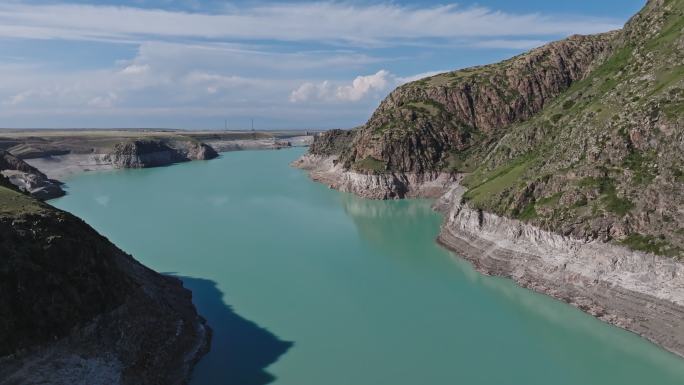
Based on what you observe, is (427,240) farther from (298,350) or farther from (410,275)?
(298,350)

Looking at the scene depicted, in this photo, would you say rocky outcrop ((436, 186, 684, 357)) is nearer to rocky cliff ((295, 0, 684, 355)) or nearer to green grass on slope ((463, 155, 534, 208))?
rocky cliff ((295, 0, 684, 355))

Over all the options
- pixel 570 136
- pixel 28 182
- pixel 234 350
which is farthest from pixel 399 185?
pixel 28 182

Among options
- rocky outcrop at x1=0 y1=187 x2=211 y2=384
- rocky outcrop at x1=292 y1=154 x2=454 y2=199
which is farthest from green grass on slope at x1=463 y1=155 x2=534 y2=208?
rocky outcrop at x1=0 y1=187 x2=211 y2=384

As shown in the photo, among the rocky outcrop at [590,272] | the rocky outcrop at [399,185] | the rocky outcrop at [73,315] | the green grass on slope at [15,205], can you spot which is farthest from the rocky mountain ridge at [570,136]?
the green grass on slope at [15,205]

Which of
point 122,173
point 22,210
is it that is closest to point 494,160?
point 22,210

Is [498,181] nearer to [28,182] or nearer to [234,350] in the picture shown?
[234,350]

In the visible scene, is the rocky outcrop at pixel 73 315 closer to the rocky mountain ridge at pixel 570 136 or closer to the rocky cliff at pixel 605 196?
the rocky cliff at pixel 605 196
